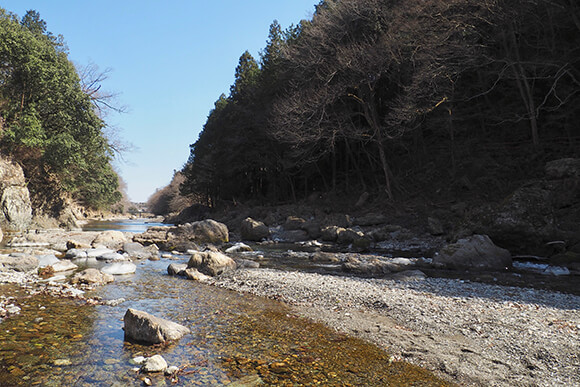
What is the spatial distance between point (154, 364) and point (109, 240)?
14118 millimetres

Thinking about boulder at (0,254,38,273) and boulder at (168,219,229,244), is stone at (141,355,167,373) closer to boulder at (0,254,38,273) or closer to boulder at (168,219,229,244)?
boulder at (0,254,38,273)

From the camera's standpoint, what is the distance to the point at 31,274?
812 cm

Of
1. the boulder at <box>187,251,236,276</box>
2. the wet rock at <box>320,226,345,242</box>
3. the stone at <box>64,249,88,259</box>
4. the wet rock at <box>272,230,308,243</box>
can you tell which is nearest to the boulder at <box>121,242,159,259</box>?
the stone at <box>64,249,88,259</box>

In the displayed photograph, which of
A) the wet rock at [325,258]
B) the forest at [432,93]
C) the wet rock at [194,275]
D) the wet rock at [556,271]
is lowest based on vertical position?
the wet rock at [556,271]

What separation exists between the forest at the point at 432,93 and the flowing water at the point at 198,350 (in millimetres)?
13828

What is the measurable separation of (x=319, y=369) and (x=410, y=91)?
54.3 ft

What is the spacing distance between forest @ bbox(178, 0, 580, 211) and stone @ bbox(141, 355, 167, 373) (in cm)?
1521

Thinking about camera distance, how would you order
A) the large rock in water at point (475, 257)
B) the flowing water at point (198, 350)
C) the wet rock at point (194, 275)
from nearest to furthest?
1. the flowing water at point (198, 350)
2. the wet rock at point (194, 275)
3. the large rock in water at point (475, 257)

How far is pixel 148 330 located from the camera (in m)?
4.25

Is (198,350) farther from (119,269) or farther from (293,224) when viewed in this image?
(293,224)

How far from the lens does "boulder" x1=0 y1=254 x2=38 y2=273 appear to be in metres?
8.35

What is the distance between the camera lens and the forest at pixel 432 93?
→ 15094 mm

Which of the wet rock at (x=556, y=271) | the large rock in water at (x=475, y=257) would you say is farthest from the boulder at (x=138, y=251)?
the wet rock at (x=556, y=271)

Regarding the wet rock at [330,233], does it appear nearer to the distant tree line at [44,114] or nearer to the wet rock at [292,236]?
the wet rock at [292,236]
